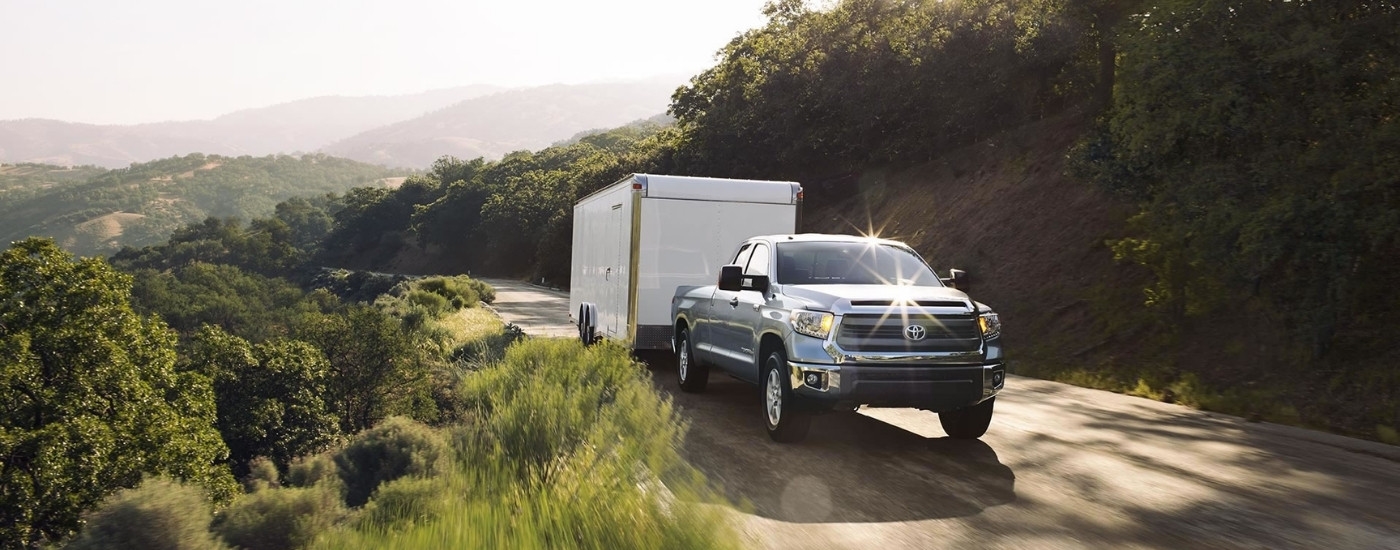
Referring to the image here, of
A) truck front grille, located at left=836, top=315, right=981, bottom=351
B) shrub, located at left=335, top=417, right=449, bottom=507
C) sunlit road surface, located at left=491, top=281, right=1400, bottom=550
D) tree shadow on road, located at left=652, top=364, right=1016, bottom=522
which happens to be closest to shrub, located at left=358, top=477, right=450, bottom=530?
sunlit road surface, located at left=491, top=281, right=1400, bottom=550

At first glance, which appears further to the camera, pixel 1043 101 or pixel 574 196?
pixel 574 196

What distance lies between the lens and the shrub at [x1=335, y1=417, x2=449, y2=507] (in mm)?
10938

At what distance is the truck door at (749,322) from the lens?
975cm

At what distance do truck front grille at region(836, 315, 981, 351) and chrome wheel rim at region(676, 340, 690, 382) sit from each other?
4254 millimetres

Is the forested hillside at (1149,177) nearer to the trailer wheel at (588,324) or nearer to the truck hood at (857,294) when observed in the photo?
the truck hood at (857,294)

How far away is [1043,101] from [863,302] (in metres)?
29.0

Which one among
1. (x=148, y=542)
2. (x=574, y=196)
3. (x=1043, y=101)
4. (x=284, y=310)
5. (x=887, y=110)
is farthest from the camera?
(x=284, y=310)

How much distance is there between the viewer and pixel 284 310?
313 feet

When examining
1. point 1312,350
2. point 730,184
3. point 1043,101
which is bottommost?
point 1312,350

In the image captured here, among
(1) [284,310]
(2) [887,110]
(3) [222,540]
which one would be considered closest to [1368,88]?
(3) [222,540]

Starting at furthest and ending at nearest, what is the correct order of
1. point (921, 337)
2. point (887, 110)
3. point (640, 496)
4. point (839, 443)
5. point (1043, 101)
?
point (887, 110)
point (1043, 101)
point (839, 443)
point (921, 337)
point (640, 496)

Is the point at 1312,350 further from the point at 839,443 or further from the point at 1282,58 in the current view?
the point at 839,443

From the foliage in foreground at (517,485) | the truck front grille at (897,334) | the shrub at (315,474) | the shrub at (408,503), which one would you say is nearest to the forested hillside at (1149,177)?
the truck front grille at (897,334)

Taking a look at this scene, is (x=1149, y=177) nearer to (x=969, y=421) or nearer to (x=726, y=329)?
(x=969, y=421)
